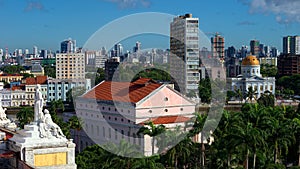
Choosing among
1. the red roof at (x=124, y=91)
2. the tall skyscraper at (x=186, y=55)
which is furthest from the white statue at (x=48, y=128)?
the tall skyscraper at (x=186, y=55)

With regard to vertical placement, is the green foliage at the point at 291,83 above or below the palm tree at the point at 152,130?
above

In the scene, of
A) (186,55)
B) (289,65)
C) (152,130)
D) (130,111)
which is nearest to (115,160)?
(152,130)

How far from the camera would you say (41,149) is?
1132 centimetres

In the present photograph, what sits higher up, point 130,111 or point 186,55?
point 186,55

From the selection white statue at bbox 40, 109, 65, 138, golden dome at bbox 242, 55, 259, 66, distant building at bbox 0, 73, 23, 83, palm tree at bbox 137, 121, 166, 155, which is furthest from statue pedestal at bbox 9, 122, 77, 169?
distant building at bbox 0, 73, 23, 83

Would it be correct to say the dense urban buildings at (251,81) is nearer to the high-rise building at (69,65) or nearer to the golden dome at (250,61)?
the golden dome at (250,61)

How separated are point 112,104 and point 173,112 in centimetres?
399

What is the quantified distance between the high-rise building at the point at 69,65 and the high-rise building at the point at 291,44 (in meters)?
85.0

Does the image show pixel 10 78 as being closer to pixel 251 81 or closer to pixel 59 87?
pixel 59 87

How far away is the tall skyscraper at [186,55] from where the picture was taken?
215 ft

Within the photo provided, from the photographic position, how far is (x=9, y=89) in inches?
2749

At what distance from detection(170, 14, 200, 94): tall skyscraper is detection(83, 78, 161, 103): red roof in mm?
28810

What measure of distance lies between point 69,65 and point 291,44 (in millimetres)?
91083

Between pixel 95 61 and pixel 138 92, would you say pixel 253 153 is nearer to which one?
pixel 138 92
